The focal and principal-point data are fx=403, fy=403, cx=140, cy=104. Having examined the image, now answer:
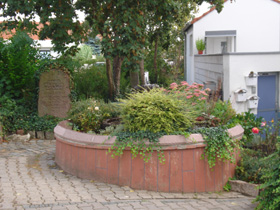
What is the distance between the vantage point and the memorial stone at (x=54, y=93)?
10.4m

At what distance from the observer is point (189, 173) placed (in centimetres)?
598

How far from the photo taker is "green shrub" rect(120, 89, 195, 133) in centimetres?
599

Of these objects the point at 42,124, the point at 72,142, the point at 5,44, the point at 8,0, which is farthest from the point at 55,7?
the point at 72,142

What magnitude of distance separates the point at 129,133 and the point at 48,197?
1.49 meters

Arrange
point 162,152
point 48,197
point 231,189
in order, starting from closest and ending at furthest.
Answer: point 48,197
point 162,152
point 231,189

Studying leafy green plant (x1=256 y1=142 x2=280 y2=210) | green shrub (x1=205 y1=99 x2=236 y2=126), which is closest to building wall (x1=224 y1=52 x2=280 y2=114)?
green shrub (x1=205 y1=99 x2=236 y2=126)

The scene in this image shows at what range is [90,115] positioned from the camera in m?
7.45

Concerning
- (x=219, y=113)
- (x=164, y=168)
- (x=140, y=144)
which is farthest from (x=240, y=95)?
(x=140, y=144)

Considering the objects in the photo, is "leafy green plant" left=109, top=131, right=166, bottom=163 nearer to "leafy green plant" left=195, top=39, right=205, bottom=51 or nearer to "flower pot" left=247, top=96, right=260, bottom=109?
"flower pot" left=247, top=96, right=260, bottom=109

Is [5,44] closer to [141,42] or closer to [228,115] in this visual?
[141,42]

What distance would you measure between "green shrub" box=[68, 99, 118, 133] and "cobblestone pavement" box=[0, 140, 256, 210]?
3.12 feet

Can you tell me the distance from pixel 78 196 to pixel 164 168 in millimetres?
1305

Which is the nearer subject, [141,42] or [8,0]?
[8,0]

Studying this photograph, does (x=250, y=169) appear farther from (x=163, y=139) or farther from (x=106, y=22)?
(x=106, y=22)
